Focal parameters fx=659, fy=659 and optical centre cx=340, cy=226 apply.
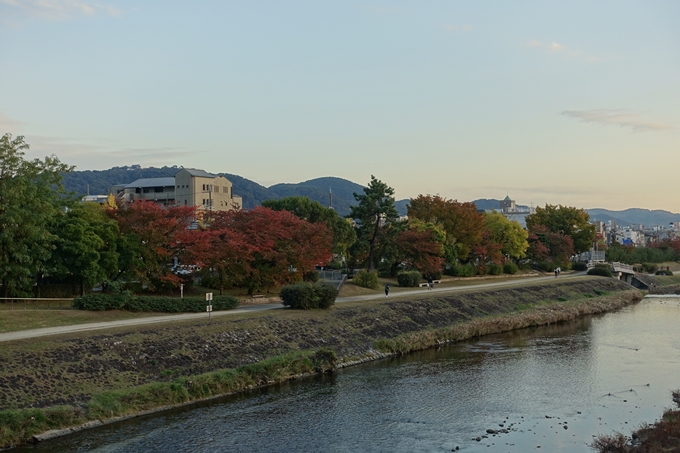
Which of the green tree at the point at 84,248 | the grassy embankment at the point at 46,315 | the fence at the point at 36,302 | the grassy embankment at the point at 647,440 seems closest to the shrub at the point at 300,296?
the grassy embankment at the point at 46,315

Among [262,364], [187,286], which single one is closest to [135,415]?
[262,364]

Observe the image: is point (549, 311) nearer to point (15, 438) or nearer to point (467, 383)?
point (467, 383)

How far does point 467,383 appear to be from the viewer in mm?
30578

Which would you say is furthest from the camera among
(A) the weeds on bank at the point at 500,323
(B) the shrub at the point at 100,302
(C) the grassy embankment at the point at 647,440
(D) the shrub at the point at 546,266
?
(D) the shrub at the point at 546,266

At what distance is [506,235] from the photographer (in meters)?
83.6

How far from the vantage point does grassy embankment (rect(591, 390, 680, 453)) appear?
1873 centimetres

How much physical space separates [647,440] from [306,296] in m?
24.5

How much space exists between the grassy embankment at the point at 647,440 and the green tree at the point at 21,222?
3195 cm

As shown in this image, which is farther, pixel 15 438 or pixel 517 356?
pixel 517 356

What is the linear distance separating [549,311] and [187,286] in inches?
1181

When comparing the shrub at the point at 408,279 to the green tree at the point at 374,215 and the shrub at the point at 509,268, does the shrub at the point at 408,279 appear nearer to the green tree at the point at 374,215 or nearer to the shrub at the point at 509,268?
the green tree at the point at 374,215

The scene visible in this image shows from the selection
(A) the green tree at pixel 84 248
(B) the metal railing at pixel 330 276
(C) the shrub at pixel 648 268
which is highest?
(A) the green tree at pixel 84 248

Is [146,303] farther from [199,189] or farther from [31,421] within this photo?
[199,189]

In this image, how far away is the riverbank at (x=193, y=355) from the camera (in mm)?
23797
